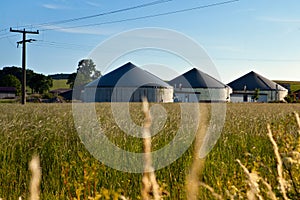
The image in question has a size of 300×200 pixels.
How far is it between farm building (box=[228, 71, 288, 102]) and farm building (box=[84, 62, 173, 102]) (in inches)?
1089

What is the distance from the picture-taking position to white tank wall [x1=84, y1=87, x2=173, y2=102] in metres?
47.9

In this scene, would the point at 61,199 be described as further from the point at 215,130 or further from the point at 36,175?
the point at 215,130

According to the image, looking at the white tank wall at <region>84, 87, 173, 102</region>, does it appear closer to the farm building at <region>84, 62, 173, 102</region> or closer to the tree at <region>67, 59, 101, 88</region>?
the farm building at <region>84, 62, 173, 102</region>

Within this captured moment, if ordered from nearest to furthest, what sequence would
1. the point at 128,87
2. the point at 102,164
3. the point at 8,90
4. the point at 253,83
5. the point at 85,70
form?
the point at 102,164 → the point at 85,70 → the point at 128,87 → the point at 253,83 → the point at 8,90

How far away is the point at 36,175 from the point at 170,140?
5.49 metres

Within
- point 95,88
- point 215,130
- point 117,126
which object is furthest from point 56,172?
point 95,88

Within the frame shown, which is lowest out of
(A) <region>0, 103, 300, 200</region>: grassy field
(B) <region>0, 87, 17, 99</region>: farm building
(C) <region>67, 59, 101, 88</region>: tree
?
(A) <region>0, 103, 300, 200</region>: grassy field

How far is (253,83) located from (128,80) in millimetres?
41827

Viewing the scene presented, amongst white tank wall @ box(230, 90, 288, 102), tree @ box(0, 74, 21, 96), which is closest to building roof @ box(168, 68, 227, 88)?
white tank wall @ box(230, 90, 288, 102)

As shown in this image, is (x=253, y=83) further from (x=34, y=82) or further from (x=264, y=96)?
(x=34, y=82)

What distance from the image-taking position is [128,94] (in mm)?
48031

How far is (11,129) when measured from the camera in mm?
6910

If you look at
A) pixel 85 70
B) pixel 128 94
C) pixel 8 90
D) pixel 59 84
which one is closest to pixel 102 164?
pixel 85 70

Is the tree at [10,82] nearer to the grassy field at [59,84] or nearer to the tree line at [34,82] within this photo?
the tree line at [34,82]
